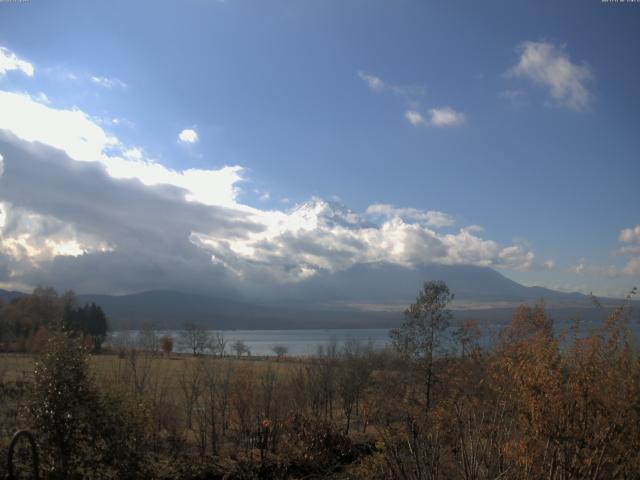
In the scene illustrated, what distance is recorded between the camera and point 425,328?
24.4 meters

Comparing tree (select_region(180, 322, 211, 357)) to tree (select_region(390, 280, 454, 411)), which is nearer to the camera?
tree (select_region(390, 280, 454, 411))

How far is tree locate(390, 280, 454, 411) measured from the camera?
951 inches

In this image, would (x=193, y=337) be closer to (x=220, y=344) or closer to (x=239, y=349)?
(x=239, y=349)

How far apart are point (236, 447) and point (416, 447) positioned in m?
12.9

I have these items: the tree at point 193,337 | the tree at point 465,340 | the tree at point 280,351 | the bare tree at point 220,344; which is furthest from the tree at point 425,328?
the tree at point 193,337

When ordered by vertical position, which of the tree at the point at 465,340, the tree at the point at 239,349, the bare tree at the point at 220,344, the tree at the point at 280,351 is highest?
the tree at the point at 465,340

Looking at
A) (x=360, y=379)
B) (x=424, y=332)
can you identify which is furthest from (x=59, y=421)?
(x=360, y=379)

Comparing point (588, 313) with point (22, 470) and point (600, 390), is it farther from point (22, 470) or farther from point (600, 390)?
point (22, 470)

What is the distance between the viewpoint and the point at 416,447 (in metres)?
7.94

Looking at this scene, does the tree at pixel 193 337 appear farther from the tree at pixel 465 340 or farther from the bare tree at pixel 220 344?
the tree at pixel 465 340

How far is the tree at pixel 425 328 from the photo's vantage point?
24156 mm

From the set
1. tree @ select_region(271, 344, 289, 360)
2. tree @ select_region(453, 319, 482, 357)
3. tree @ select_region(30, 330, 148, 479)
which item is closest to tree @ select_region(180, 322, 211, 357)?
tree @ select_region(271, 344, 289, 360)

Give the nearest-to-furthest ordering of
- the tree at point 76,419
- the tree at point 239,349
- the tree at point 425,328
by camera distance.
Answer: the tree at point 76,419 → the tree at point 425,328 → the tree at point 239,349

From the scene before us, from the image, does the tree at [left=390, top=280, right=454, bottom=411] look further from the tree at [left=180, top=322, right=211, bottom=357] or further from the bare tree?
the tree at [left=180, top=322, right=211, bottom=357]
